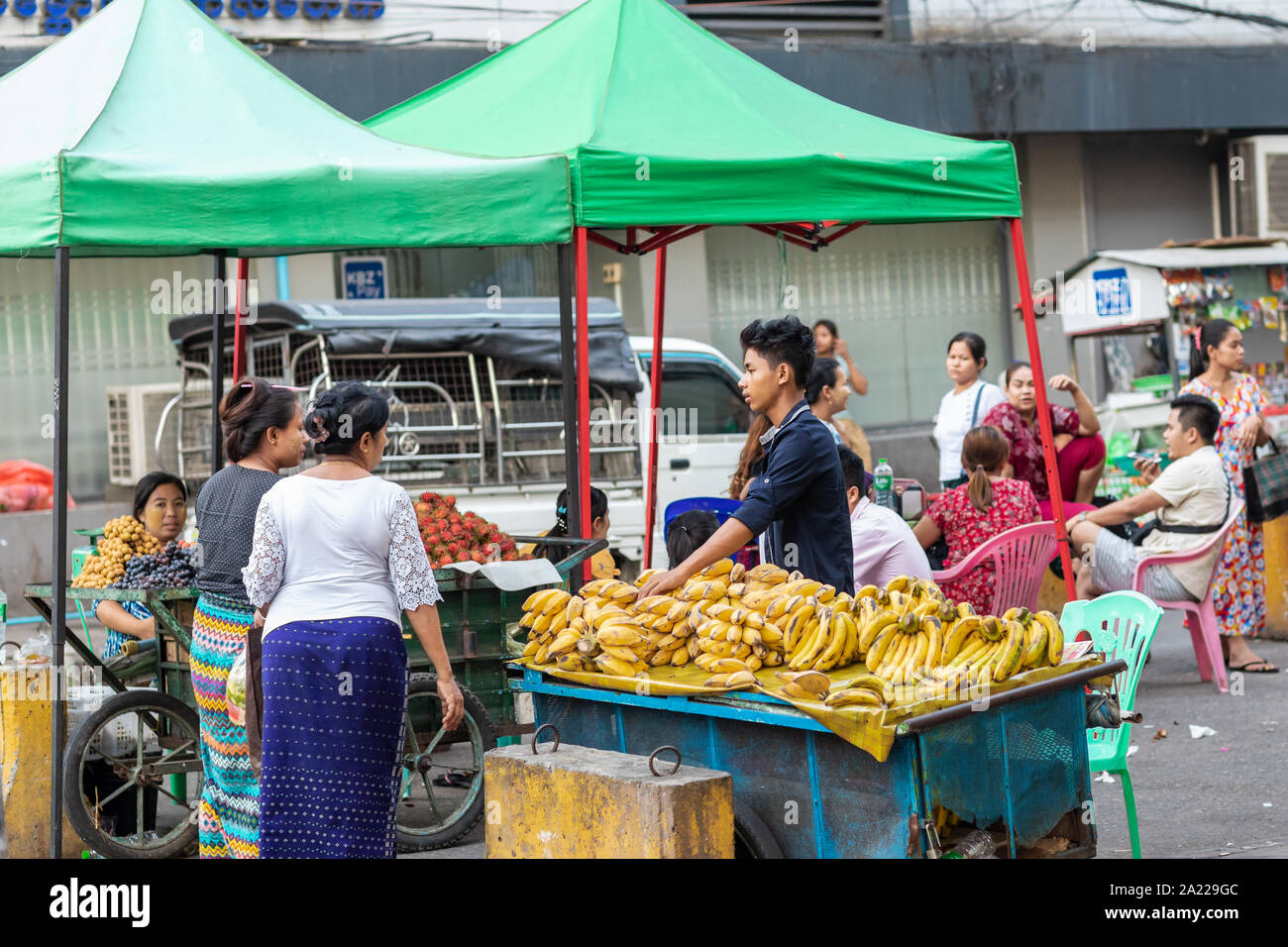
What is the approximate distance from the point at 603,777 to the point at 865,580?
292 cm

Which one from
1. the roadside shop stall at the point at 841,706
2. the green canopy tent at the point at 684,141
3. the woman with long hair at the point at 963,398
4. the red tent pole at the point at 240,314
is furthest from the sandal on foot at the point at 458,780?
the woman with long hair at the point at 963,398

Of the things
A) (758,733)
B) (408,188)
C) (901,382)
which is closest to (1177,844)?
(758,733)

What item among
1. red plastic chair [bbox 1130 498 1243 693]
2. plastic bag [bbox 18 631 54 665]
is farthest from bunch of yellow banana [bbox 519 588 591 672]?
red plastic chair [bbox 1130 498 1243 693]

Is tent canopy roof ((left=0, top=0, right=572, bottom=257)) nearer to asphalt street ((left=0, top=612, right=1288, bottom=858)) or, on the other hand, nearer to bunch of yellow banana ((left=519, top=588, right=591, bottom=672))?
bunch of yellow banana ((left=519, top=588, right=591, bottom=672))

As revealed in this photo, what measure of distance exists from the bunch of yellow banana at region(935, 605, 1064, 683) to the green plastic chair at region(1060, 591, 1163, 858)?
62 cm

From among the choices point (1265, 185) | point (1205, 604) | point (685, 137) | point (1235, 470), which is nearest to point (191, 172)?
point (685, 137)

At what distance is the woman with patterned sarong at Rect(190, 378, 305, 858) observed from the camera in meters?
5.13

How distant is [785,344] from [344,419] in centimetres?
154

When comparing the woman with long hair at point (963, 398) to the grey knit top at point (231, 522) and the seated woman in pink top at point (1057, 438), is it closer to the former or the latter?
the seated woman in pink top at point (1057, 438)

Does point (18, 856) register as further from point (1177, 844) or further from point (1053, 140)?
point (1053, 140)

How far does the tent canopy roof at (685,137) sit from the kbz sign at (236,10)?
6007 millimetres

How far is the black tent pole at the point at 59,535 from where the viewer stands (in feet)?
17.2

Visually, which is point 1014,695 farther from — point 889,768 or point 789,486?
point 789,486

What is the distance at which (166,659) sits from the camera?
241 inches
